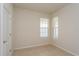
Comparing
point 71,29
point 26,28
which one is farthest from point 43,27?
point 71,29

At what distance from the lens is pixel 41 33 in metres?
6.06

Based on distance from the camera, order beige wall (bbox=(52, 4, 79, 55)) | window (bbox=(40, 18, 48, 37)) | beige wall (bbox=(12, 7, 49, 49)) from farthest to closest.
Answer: window (bbox=(40, 18, 48, 37)) → beige wall (bbox=(12, 7, 49, 49)) → beige wall (bbox=(52, 4, 79, 55))

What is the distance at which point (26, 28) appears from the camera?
5164 mm

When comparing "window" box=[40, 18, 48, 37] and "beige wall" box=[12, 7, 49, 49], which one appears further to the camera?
"window" box=[40, 18, 48, 37]

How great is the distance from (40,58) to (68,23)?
3.44 m

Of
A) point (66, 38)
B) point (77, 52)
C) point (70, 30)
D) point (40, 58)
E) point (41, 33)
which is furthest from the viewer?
point (41, 33)

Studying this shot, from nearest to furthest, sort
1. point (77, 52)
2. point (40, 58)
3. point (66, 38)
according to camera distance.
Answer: point (40, 58) → point (77, 52) → point (66, 38)

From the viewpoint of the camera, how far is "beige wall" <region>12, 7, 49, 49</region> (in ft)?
15.4

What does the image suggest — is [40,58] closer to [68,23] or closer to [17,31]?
[68,23]

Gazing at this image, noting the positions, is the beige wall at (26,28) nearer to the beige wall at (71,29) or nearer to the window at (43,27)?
the window at (43,27)

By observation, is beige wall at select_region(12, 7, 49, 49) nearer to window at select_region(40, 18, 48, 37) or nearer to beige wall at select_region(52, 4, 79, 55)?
window at select_region(40, 18, 48, 37)

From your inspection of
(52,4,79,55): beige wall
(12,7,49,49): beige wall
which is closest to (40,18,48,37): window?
(12,7,49,49): beige wall

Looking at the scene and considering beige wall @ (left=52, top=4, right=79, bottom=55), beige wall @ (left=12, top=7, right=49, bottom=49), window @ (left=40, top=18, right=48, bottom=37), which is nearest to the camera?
beige wall @ (left=52, top=4, right=79, bottom=55)

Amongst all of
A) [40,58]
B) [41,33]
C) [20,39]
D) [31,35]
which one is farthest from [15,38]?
[40,58]
